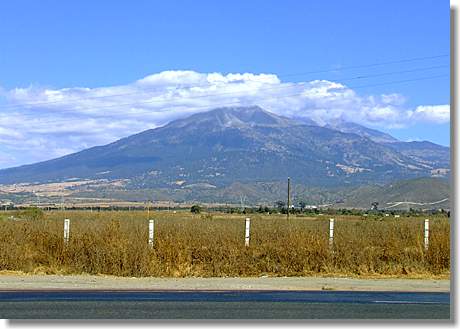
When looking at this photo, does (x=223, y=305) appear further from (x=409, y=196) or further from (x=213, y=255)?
(x=409, y=196)

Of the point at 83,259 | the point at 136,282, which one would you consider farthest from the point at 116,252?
the point at 136,282

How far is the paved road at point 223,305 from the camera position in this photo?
14.2 m

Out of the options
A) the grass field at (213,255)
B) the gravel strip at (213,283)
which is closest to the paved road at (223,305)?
the gravel strip at (213,283)

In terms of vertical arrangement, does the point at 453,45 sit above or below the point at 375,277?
above

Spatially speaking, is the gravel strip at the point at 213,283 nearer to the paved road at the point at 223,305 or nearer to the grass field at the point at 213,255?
the grass field at the point at 213,255

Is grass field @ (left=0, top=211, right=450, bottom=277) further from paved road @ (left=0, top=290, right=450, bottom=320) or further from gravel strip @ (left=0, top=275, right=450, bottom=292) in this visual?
paved road @ (left=0, top=290, right=450, bottom=320)

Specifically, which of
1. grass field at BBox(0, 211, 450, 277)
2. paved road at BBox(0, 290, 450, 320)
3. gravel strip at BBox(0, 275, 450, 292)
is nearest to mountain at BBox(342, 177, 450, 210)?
grass field at BBox(0, 211, 450, 277)

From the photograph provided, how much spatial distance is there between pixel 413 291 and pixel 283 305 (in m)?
4.98

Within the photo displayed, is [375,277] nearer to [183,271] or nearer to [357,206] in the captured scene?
[183,271]

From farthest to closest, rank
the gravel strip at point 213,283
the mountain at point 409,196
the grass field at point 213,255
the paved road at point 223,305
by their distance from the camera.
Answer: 1. the mountain at point 409,196
2. the grass field at point 213,255
3. the gravel strip at point 213,283
4. the paved road at point 223,305

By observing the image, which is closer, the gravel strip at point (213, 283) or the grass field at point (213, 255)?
the gravel strip at point (213, 283)

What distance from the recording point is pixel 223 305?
15.5m

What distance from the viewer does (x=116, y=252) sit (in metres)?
23.5

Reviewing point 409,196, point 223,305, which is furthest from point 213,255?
point 409,196
